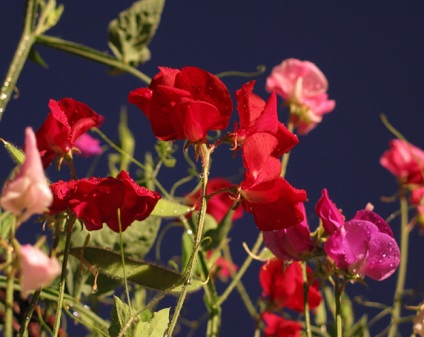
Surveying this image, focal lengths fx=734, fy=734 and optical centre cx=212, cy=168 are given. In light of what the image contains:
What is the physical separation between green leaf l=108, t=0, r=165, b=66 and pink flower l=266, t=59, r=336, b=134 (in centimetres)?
16

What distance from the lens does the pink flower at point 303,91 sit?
0.72m

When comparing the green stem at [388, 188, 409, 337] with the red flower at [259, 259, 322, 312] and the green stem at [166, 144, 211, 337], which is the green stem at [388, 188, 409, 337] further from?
the green stem at [166, 144, 211, 337]

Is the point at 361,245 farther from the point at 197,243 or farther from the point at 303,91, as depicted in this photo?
the point at 303,91

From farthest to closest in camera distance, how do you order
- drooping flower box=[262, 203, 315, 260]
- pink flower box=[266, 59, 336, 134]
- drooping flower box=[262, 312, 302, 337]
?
pink flower box=[266, 59, 336, 134]
drooping flower box=[262, 312, 302, 337]
drooping flower box=[262, 203, 315, 260]

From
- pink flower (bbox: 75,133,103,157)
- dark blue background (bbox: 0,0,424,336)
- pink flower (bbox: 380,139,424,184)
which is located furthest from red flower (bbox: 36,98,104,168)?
dark blue background (bbox: 0,0,424,336)

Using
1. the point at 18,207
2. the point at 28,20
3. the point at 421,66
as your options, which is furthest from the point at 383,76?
the point at 18,207

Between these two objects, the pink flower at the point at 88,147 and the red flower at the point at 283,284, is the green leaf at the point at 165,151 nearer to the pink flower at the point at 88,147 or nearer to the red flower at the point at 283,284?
the red flower at the point at 283,284

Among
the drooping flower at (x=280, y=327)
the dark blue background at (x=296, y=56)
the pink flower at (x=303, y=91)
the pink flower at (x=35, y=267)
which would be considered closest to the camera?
the pink flower at (x=35, y=267)

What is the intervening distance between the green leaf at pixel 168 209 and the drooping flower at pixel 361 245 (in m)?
0.08

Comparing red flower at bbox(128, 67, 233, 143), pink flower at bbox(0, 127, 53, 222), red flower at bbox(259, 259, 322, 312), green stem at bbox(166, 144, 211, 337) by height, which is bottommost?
red flower at bbox(259, 259, 322, 312)

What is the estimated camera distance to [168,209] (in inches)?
17.3

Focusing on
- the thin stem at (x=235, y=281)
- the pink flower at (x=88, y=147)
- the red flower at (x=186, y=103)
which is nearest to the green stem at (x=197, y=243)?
the red flower at (x=186, y=103)

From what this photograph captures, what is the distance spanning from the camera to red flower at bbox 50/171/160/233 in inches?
13.6

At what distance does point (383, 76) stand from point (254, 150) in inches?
71.4
